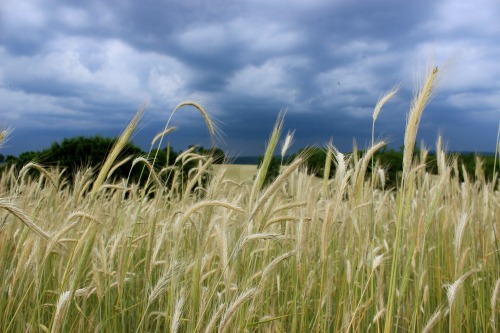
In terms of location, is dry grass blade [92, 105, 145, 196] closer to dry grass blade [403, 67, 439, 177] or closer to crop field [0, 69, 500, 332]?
crop field [0, 69, 500, 332]

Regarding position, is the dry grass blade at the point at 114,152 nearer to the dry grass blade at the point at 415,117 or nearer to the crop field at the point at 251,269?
the crop field at the point at 251,269

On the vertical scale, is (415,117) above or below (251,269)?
above

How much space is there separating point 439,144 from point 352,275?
63.0 inches

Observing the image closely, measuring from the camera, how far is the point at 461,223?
6.58 feet

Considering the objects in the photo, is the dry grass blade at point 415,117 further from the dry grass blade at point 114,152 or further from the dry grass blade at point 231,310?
the dry grass blade at point 114,152

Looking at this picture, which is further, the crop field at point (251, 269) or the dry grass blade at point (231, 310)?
the crop field at point (251, 269)

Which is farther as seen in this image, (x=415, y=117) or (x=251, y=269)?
(x=251, y=269)

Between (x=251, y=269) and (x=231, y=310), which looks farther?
(x=251, y=269)

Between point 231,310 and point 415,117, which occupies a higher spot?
point 415,117

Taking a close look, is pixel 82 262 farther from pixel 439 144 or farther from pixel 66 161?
pixel 66 161

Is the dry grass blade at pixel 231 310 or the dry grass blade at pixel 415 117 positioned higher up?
the dry grass blade at pixel 415 117

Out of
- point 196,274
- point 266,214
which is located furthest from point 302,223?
point 196,274

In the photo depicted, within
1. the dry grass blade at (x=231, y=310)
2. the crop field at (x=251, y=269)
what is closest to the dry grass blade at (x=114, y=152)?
the crop field at (x=251, y=269)

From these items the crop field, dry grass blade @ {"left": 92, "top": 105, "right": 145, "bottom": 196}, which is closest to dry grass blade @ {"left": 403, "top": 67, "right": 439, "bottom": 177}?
the crop field
